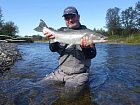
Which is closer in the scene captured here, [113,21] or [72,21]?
[72,21]

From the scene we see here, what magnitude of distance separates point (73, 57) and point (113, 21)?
289 ft

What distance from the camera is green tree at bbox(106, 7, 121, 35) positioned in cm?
9200

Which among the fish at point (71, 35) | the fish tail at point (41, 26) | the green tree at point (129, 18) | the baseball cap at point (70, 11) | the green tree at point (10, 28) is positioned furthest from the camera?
the green tree at point (129, 18)

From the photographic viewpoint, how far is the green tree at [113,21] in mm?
92000

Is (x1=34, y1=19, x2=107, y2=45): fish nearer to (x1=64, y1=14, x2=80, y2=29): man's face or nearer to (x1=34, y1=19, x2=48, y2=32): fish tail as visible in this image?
(x1=34, y1=19, x2=48, y2=32): fish tail

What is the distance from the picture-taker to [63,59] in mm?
7578

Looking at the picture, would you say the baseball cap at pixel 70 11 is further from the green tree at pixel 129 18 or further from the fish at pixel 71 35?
the green tree at pixel 129 18

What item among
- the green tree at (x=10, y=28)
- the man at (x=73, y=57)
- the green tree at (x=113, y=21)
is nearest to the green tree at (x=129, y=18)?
the green tree at (x=113, y=21)

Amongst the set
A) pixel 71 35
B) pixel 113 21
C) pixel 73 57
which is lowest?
pixel 73 57

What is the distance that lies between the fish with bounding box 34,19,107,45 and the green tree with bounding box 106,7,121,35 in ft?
276

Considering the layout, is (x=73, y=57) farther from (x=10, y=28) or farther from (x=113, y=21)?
(x=113, y=21)

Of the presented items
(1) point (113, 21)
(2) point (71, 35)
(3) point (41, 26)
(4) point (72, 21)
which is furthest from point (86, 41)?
(1) point (113, 21)

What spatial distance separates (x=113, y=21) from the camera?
308 feet

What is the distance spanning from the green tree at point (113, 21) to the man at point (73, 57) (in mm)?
83411
